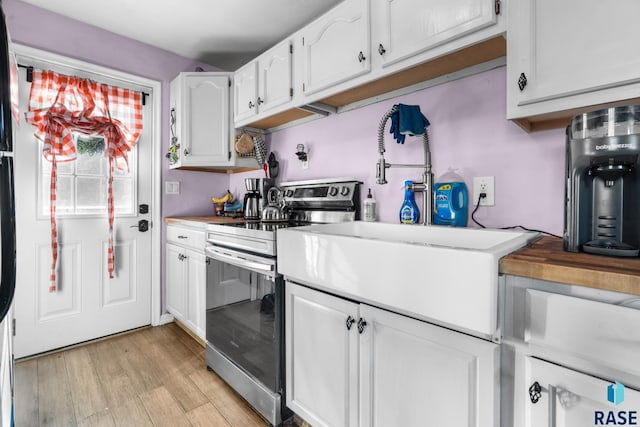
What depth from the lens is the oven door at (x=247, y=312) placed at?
4.68ft

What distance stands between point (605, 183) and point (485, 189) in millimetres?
585

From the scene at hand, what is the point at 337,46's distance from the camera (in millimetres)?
1570

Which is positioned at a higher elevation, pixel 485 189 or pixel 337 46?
pixel 337 46

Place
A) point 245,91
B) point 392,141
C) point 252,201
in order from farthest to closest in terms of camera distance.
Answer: point 252,201, point 245,91, point 392,141

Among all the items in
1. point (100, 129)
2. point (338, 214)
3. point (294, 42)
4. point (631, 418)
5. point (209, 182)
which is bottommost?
point (631, 418)

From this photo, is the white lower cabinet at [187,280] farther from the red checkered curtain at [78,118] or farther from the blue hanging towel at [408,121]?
the blue hanging towel at [408,121]

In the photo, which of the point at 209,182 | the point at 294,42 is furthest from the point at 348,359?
the point at 209,182

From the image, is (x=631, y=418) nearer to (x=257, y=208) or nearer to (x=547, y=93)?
(x=547, y=93)

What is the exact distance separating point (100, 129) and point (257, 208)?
1338 mm

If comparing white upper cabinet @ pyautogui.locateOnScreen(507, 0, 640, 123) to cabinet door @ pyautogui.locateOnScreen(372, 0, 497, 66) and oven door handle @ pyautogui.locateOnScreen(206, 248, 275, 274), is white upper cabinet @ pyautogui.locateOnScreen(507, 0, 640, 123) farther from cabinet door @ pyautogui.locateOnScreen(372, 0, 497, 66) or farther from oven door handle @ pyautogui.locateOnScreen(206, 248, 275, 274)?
oven door handle @ pyautogui.locateOnScreen(206, 248, 275, 274)

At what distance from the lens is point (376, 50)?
141 cm


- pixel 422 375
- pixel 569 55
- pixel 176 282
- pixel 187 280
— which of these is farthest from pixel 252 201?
pixel 569 55

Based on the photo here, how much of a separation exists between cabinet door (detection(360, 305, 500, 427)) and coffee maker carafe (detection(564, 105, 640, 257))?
403 millimetres

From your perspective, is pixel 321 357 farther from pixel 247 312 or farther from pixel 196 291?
pixel 196 291
